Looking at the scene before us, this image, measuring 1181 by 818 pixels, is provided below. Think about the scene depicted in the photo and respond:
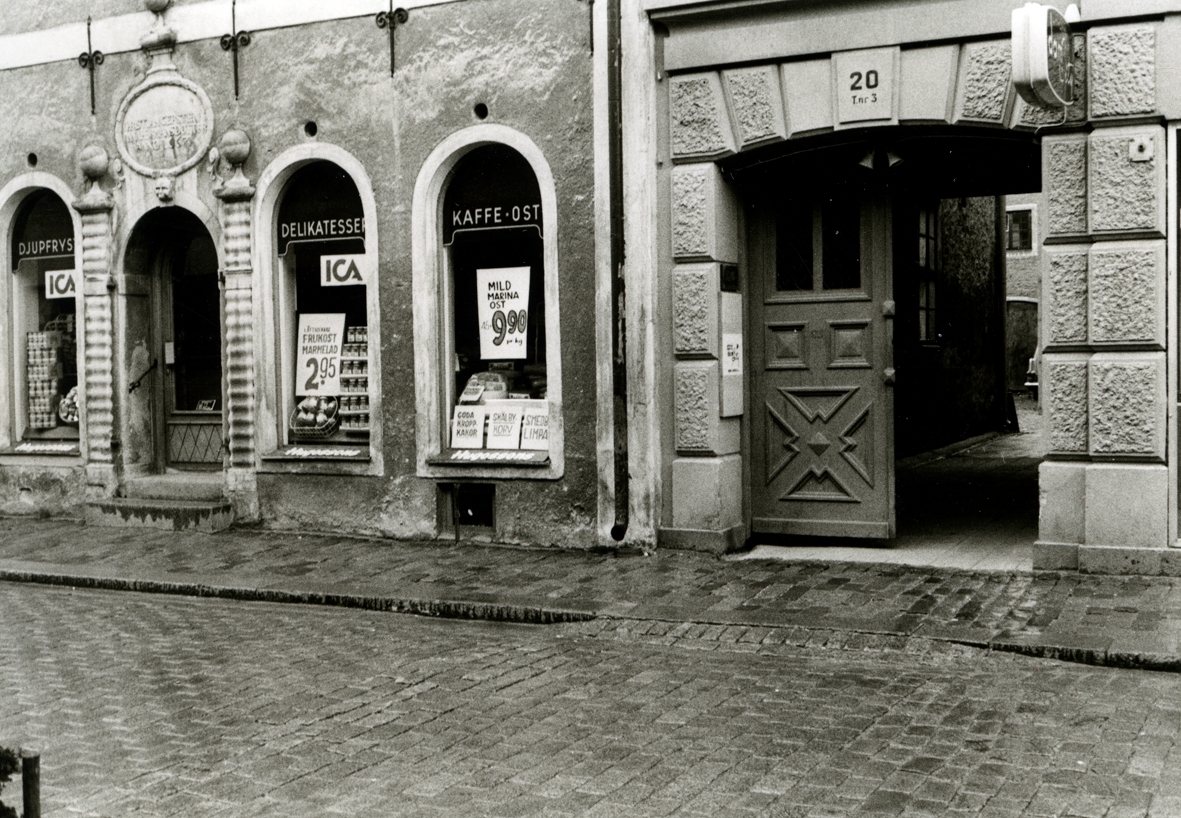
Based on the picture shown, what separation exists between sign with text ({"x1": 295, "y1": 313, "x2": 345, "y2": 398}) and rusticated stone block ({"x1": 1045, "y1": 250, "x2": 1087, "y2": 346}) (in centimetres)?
A: 602

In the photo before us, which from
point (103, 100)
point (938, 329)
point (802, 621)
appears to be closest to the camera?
point (802, 621)

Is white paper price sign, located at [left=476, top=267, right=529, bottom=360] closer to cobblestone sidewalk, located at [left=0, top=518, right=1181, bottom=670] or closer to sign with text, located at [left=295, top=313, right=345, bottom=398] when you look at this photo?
sign with text, located at [left=295, top=313, right=345, bottom=398]

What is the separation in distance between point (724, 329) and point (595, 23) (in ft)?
8.31

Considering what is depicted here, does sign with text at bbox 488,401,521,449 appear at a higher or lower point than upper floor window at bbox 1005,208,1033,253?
lower

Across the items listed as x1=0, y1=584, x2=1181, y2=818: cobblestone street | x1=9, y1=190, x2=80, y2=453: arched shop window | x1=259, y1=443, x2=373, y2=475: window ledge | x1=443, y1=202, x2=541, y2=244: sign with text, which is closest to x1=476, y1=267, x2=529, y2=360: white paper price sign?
x1=443, y1=202, x2=541, y2=244: sign with text

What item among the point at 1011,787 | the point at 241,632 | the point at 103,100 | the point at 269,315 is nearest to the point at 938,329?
the point at 269,315

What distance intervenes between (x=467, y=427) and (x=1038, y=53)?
5430 millimetres

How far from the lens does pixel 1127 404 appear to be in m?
8.79

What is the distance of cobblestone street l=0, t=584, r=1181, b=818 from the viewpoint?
15.8 feet

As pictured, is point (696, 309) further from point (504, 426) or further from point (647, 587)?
point (647, 587)

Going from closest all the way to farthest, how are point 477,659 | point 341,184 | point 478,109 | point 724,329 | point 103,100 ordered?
point 477,659
point 724,329
point 478,109
point 341,184
point 103,100

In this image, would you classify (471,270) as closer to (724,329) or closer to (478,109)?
(478,109)

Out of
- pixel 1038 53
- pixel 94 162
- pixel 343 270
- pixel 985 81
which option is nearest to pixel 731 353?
pixel 985 81

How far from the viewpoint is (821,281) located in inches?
411
